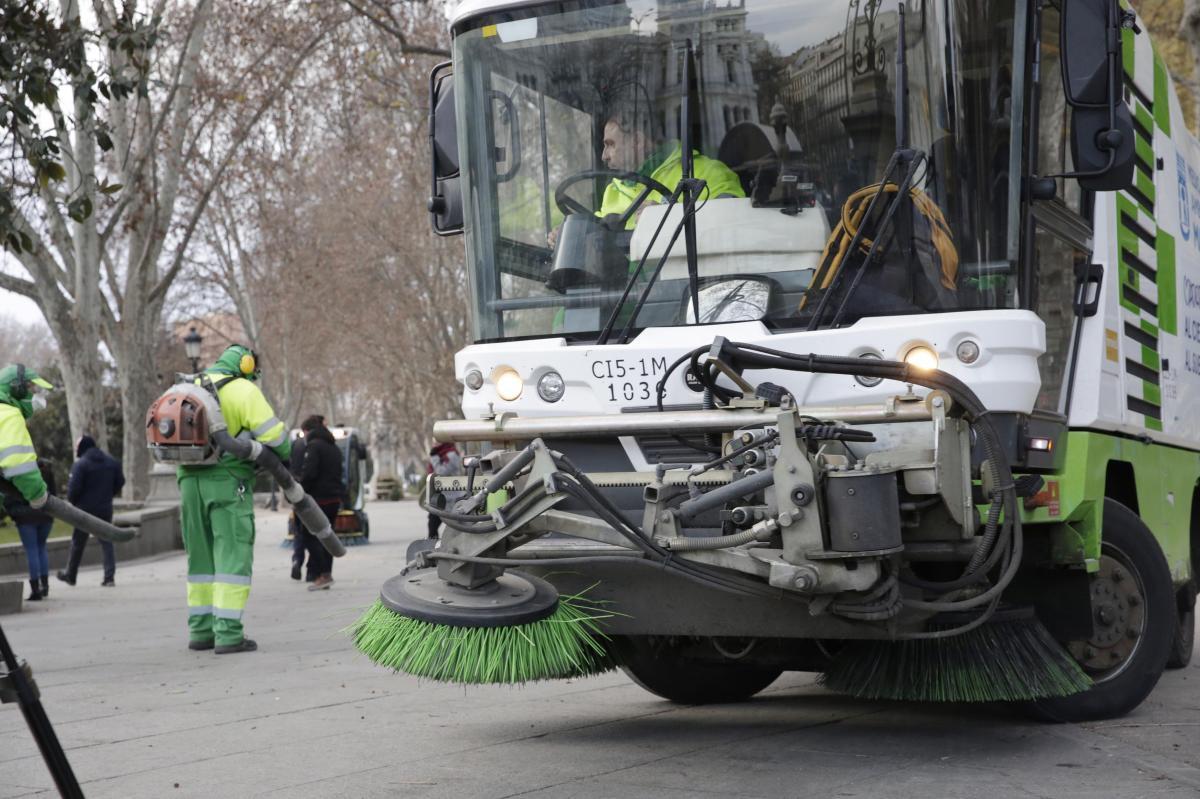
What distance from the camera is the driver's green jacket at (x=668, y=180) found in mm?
6277

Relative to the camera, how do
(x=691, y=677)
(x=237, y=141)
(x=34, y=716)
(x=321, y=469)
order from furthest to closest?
(x=237, y=141)
(x=321, y=469)
(x=691, y=677)
(x=34, y=716)

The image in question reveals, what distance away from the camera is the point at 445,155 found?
23.4ft

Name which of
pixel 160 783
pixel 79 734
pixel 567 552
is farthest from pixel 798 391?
pixel 79 734

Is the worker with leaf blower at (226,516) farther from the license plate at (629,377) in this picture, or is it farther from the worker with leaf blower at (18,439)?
the license plate at (629,377)

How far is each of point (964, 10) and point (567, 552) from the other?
2.50 m

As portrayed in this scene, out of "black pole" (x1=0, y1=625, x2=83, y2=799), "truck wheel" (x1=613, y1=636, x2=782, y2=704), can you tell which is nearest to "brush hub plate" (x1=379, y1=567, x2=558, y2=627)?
"truck wheel" (x1=613, y1=636, x2=782, y2=704)

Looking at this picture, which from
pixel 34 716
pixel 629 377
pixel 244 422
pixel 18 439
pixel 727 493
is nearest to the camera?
pixel 34 716

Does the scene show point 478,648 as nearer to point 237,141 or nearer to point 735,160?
point 735,160

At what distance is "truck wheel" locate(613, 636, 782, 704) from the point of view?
7203mm

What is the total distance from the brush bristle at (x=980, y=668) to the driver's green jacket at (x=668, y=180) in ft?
6.07

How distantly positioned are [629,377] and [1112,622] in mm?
2327

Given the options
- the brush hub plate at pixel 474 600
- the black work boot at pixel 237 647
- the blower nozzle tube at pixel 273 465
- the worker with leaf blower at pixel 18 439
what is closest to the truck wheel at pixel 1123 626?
the brush hub plate at pixel 474 600

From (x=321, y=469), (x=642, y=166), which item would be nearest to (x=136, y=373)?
(x=321, y=469)

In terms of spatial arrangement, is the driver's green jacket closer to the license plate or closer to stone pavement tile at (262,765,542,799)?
the license plate
